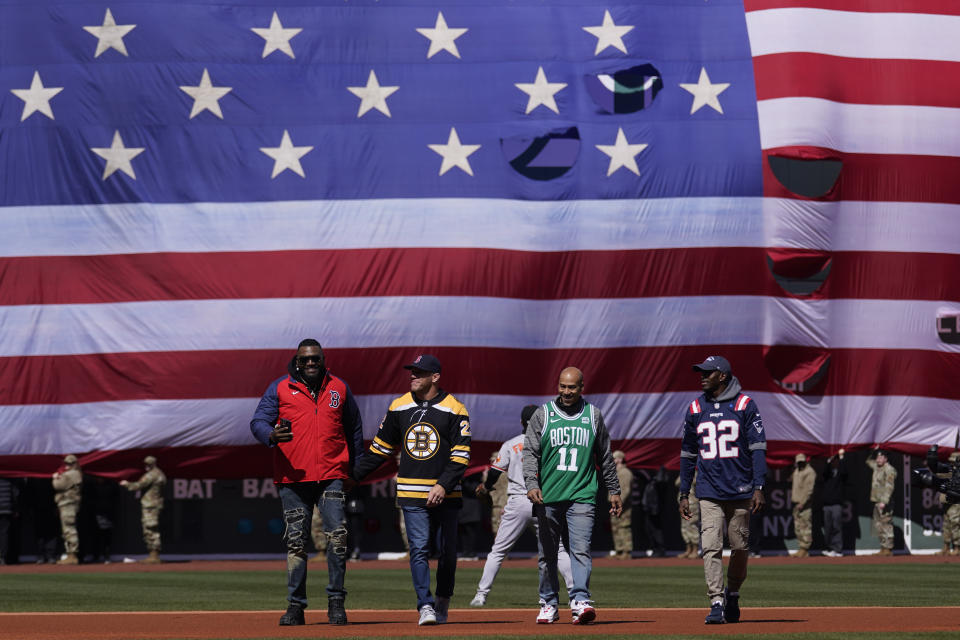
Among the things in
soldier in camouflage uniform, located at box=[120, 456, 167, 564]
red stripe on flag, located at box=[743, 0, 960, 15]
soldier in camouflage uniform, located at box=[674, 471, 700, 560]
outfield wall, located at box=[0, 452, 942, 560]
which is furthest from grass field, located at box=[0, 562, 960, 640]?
red stripe on flag, located at box=[743, 0, 960, 15]

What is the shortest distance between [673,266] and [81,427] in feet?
34.7

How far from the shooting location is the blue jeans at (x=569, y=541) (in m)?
11.6

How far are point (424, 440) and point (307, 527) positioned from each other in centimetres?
105

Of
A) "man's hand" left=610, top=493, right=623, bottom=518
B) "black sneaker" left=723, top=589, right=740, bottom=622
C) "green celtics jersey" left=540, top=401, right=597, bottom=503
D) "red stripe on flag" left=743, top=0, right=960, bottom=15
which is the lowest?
"black sneaker" left=723, top=589, right=740, bottom=622

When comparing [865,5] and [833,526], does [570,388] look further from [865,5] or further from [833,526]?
[865,5]

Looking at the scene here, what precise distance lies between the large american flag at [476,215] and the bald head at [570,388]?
15657 millimetres

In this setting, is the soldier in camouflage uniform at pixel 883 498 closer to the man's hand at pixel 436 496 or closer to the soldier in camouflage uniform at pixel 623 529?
the soldier in camouflage uniform at pixel 623 529

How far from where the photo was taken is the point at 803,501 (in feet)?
89.8

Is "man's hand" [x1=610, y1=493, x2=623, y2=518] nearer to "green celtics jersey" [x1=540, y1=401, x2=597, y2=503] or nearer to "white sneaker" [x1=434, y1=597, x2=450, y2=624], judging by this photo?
"green celtics jersey" [x1=540, y1=401, x2=597, y2=503]

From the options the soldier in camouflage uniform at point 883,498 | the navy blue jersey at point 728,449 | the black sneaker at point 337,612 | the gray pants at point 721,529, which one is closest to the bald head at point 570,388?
the navy blue jersey at point 728,449

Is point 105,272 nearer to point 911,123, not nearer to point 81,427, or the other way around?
point 81,427

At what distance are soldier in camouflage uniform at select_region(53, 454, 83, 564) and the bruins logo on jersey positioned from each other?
1551 centimetres

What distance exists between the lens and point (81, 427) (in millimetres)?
27219

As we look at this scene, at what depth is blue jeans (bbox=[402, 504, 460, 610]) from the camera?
11.4 metres
